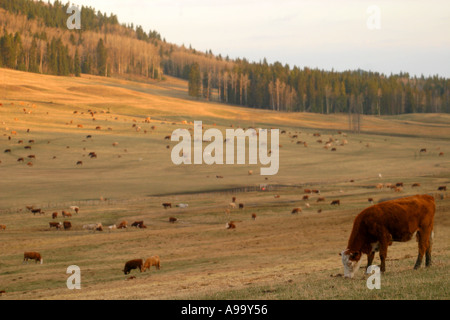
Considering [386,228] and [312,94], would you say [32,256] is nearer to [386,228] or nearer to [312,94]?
[386,228]

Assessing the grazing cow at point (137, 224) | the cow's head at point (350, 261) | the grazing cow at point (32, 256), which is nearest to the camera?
the cow's head at point (350, 261)

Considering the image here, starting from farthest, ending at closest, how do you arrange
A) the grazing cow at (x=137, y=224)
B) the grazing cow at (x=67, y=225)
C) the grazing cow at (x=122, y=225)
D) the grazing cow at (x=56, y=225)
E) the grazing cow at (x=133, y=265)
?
the grazing cow at (x=137, y=224)
the grazing cow at (x=122, y=225)
the grazing cow at (x=56, y=225)
the grazing cow at (x=67, y=225)
the grazing cow at (x=133, y=265)

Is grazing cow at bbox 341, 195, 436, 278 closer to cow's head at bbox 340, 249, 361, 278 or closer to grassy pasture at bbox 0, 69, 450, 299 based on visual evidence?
cow's head at bbox 340, 249, 361, 278

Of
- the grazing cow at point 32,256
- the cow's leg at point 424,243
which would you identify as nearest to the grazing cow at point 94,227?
the grazing cow at point 32,256

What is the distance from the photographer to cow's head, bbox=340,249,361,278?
48.1 feet

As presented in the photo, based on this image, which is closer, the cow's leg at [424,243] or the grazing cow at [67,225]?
the cow's leg at [424,243]

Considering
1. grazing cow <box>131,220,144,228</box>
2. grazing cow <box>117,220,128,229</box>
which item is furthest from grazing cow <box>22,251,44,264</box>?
grazing cow <box>131,220,144,228</box>

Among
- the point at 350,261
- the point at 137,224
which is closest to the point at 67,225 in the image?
the point at 137,224

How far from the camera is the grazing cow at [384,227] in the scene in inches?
573

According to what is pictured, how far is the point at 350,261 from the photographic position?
14750 millimetres

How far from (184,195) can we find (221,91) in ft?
483

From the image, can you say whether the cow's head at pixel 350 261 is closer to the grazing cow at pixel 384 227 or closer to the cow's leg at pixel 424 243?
the grazing cow at pixel 384 227
